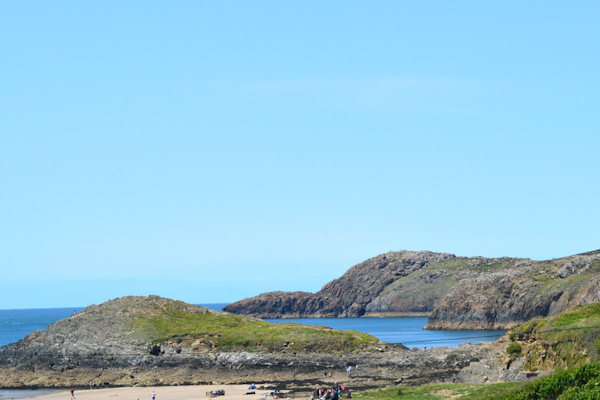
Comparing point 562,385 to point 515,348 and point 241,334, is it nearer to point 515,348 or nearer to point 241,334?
point 515,348

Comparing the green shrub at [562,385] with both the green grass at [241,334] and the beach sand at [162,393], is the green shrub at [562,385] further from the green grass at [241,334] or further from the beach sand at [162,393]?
the green grass at [241,334]

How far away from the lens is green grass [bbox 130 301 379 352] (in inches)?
3533

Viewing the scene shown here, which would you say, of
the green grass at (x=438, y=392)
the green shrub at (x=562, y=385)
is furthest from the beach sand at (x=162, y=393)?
the green shrub at (x=562, y=385)

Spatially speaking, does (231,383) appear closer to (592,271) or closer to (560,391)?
(560,391)

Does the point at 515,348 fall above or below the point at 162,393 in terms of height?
above

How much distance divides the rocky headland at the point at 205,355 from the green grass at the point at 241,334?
159 mm

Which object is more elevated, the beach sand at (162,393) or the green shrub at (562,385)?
the green shrub at (562,385)

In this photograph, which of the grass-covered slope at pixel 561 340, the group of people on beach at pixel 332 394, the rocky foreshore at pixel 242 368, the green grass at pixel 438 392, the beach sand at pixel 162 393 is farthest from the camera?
the rocky foreshore at pixel 242 368

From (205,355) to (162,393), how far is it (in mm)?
18628

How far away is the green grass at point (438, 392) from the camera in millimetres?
48075

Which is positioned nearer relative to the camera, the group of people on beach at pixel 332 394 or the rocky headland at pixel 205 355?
the group of people on beach at pixel 332 394

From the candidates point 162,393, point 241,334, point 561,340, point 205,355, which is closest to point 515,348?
point 561,340

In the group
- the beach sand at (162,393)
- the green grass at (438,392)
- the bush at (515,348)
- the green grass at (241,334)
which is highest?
the green grass at (241,334)

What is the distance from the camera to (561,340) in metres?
54.2
